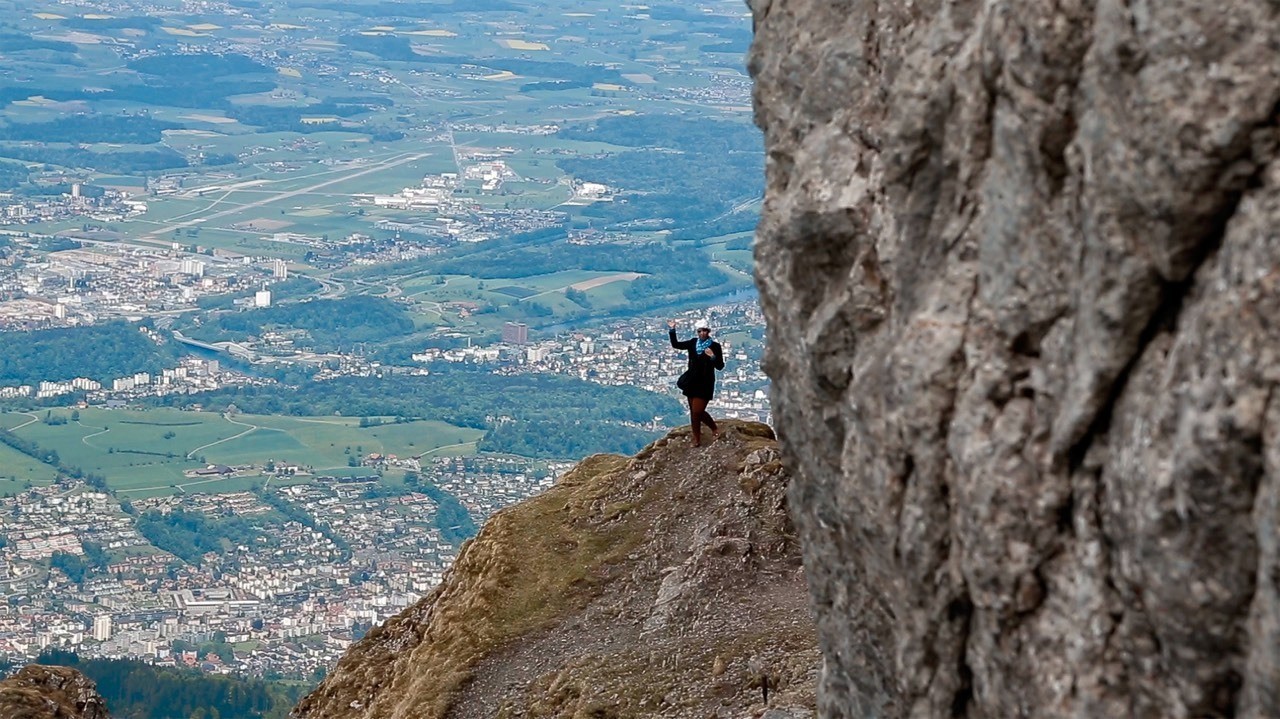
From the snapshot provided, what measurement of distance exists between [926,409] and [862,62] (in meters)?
3.79

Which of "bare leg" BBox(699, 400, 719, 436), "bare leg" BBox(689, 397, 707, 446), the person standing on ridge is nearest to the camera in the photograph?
the person standing on ridge

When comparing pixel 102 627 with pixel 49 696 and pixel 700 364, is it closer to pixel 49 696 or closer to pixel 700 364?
pixel 49 696

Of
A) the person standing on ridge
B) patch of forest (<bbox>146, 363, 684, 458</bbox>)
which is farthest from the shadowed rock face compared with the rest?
patch of forest (<bbox>146, 363, 684, 458</bbox>)

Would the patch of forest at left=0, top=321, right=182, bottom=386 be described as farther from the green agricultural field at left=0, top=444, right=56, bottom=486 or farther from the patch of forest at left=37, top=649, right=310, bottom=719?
the patch of forest at left=37, top=649, right=310, bottom=719

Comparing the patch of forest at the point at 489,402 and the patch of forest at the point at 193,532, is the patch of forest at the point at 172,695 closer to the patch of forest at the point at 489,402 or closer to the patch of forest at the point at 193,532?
the patch of forest at the point at 193,532

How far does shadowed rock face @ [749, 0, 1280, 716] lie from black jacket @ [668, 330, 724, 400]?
1389cm

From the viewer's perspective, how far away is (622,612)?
3022 cm

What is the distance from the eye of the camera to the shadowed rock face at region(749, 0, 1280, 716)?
9516mm

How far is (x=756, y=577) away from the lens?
2883cm

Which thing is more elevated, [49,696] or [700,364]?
[700,364]

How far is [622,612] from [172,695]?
143 ft

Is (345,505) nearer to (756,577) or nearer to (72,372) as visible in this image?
(72,372)

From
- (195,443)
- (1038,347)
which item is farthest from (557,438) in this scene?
(1038,347)

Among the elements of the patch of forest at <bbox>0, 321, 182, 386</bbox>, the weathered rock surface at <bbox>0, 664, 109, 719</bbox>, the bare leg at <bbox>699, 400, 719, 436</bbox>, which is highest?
the bare leg at <bbox>699, 400, 719, 436</bbox>
